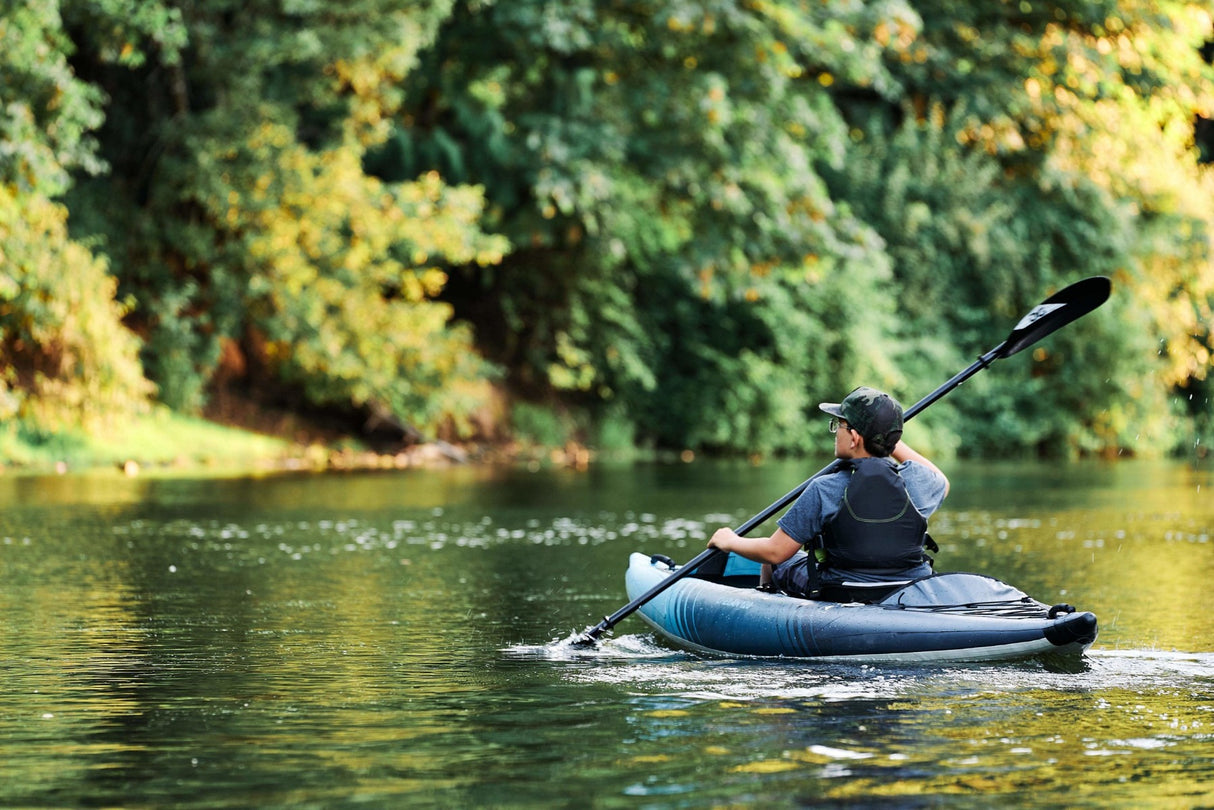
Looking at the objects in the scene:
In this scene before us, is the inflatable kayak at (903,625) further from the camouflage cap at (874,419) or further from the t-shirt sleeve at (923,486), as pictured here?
the camouflage cap at (874,419)

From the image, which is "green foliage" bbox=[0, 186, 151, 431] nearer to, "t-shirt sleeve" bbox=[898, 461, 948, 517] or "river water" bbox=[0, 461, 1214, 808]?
"river water" bbox=[0, 461, 1214, 808]

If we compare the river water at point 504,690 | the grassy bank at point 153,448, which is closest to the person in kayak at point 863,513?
the river water at point 504,690

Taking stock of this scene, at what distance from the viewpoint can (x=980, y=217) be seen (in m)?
30.9

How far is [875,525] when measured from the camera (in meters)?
8.03

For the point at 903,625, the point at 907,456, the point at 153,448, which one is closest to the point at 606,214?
the point at 153,448

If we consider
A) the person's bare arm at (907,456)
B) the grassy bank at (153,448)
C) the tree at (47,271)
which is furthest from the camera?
the grassy bank at (153,448)

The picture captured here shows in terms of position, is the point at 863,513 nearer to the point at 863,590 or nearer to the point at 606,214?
the point at 863,590

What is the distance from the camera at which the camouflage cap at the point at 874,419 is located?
8.05m

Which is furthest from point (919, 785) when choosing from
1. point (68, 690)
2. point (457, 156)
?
point (457, 156)

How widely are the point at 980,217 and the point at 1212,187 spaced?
5644mm

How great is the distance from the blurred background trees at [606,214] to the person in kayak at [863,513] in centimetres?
1353

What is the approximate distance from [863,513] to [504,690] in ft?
6.08

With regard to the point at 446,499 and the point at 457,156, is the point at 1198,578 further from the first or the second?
the point at 457,156

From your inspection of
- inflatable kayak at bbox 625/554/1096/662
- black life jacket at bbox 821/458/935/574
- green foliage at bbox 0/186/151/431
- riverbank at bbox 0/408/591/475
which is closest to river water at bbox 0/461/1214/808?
inflatable kayak at bbox 625/554/1096/662
